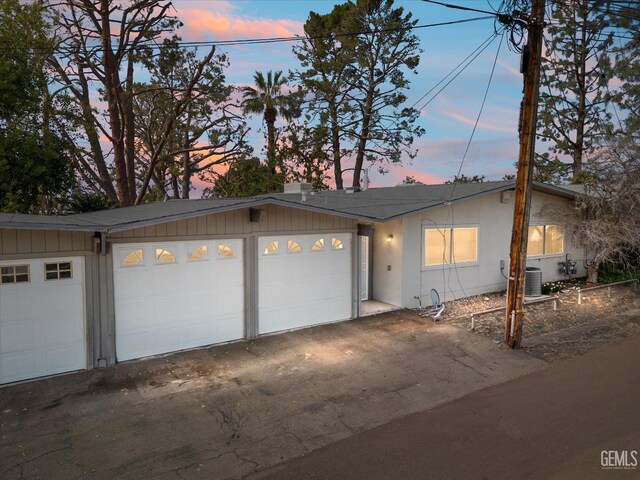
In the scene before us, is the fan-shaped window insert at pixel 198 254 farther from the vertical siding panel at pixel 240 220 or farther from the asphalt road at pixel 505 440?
the asphalt road at pixel 505 440

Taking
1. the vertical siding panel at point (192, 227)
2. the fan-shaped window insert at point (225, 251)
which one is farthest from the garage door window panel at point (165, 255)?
the fan-shaped window insert at point (225, 251)

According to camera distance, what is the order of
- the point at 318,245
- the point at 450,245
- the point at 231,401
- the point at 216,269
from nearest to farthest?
the point at 231,401 → the point at 216,269 → the point at 318,245 → the point at 450,245

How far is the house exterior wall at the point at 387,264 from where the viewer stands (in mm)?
11586

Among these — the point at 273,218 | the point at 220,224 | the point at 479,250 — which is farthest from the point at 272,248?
the point at 479,250

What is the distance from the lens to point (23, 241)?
679 centimetres

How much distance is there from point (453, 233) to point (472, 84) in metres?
4.71

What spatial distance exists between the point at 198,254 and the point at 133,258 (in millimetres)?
1208

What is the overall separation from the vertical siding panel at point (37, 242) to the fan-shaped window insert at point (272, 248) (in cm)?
404

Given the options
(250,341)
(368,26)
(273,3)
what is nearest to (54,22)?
(273,3)

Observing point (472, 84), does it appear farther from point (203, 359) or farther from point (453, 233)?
point (203, 359)

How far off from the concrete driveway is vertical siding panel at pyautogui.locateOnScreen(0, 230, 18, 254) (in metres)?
2.15

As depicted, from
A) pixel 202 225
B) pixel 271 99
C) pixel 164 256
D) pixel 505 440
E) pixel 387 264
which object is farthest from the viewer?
pixel 271 99

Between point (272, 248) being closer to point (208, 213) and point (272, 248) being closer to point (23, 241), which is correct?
point (208, 213)

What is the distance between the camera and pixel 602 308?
38.1 ft
